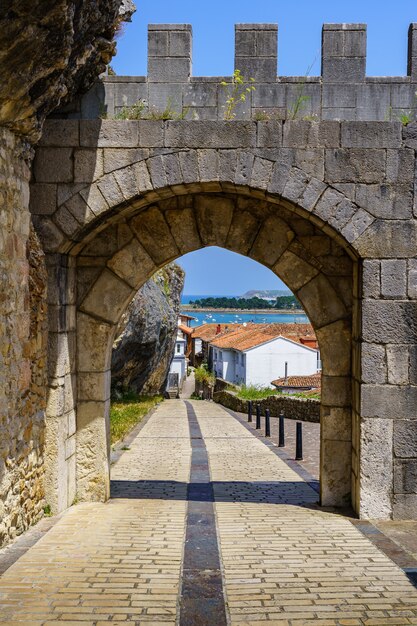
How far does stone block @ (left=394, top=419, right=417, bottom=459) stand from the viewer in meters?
6.25

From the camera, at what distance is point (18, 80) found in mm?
4668

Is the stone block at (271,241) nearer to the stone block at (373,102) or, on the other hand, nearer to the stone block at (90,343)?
the stone block at (373,102)

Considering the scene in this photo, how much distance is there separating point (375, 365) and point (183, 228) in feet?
7.97

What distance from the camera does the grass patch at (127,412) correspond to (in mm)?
13147

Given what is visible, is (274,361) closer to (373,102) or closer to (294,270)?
(294,270)

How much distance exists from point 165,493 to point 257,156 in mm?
3794

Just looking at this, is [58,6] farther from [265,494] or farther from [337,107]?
[265,494]

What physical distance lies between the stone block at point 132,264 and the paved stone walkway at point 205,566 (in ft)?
7.62

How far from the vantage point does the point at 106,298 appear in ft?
23.2

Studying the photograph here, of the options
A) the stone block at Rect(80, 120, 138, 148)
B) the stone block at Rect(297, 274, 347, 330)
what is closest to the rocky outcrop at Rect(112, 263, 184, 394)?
the stone block at Rect(297, 274, 347, 330)

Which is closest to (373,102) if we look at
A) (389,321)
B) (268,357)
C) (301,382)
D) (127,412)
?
(389,321)

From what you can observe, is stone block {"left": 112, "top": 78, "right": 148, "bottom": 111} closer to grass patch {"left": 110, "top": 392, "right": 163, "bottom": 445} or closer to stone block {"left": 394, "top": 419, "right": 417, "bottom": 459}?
stone block {"left": 394, "top": 419, "right": 417, "bottom": 459}

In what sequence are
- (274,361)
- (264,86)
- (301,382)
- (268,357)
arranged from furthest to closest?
(268,357) → (274,361) → (301,382) → (264,86)

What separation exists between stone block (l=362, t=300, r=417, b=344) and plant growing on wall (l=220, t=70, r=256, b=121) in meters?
2.22
